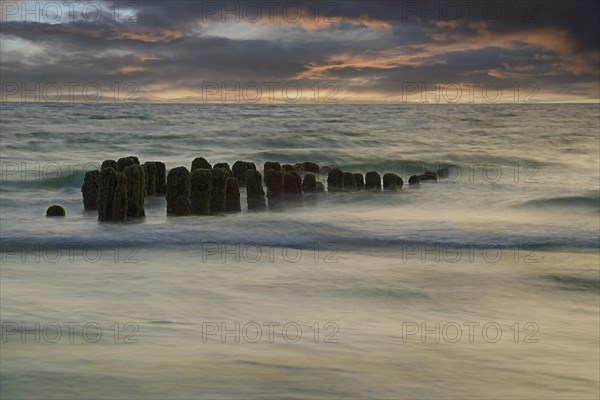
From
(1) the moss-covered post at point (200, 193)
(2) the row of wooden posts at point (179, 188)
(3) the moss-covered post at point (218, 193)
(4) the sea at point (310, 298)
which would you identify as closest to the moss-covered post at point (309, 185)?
(2) the row of wooden posts at point (179, 188)

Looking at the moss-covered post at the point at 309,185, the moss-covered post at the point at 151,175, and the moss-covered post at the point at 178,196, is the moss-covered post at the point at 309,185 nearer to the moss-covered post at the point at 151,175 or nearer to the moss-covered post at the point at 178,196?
the moss-covered post at the point at 151,175

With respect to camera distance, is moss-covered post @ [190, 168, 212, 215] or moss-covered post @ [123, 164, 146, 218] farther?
moss-covered post @ [190, 168, 212, 215]

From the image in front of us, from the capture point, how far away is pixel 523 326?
6.96 meters

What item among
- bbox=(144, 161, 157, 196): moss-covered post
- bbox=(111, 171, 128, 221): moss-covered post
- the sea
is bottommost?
the sea

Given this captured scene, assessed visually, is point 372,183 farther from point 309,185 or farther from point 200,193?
point 200,193

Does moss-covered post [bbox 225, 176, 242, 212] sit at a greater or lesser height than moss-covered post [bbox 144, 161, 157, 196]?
lesser

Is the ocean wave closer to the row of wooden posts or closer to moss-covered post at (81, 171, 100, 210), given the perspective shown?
the row of wooden posts

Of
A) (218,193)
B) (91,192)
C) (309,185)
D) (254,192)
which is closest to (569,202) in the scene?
(309,185)

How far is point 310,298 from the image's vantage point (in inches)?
314

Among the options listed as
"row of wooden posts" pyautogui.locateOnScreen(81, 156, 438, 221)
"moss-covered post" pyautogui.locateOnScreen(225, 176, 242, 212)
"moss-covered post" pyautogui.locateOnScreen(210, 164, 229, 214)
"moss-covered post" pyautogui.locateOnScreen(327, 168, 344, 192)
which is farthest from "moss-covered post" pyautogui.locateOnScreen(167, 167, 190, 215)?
"moss-covered post" pyautogui.locateOnScreen(327, 168, 344, 192)

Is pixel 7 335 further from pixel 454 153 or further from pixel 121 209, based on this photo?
pixel 454 153

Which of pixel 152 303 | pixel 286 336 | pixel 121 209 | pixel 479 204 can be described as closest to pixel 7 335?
pixel 152 303

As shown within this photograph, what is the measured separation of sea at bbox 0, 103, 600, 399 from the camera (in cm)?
536

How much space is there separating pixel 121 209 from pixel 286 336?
21.6 ft
